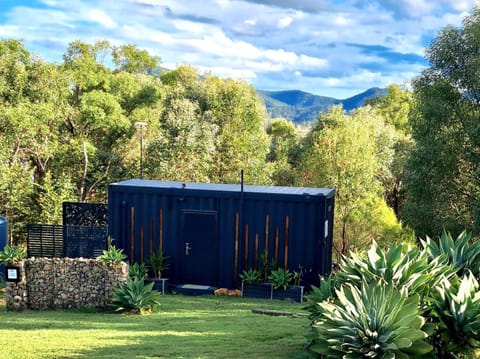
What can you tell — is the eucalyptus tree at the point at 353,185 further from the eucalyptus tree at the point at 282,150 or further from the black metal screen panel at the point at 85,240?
the black metal screen panel at the point at 85,240

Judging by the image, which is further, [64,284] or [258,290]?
[258,290]

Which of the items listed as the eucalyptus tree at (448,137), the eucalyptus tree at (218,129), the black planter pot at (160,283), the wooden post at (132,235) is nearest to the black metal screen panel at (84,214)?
the wooden post at (132,235)

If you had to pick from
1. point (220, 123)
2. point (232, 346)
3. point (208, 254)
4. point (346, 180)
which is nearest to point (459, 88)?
point (346, 180)

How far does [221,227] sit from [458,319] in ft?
24.5

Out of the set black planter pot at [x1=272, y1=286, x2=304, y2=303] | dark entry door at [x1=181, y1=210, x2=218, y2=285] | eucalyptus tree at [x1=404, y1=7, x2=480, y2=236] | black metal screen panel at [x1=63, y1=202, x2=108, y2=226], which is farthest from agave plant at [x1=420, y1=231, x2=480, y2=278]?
black metal screen panel at [x1=63, y1=202, x2=108, y2=226]

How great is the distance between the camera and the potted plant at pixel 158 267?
11.8 m

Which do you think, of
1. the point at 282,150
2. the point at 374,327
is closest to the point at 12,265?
the point at 374,327

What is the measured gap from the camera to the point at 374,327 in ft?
14.7

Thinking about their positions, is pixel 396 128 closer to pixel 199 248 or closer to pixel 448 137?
pixel 448 137

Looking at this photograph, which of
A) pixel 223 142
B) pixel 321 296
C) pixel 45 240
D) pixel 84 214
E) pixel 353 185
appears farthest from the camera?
pixel 223 142

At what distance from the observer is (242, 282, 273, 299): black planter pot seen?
11266mm

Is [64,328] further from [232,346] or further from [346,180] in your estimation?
[346,180]

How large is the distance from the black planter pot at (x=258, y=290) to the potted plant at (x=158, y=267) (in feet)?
5.90

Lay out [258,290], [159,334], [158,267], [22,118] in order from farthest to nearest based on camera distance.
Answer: [22,118] → [158,267] → [258,290] → [159,334]
